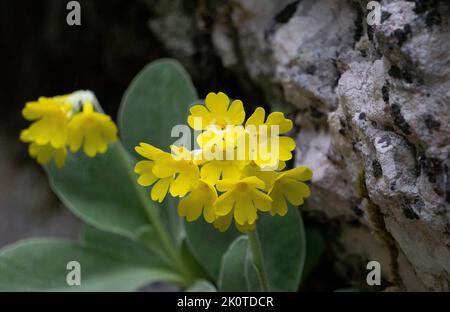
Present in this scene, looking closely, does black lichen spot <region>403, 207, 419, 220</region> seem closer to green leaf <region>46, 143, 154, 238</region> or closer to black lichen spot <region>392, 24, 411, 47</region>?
black lichen spot <region>392, 24, 411, 47</region>

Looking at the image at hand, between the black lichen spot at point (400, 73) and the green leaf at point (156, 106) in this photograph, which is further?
the green leaf at point (156, 106)

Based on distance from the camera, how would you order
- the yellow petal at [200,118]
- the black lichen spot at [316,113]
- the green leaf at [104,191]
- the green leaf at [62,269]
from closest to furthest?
1. the yellow petal at [200,118]
2. the black lichen spot at [316,113]
3. the green leaf at [62,269]
4. the green leaf at [104,191]

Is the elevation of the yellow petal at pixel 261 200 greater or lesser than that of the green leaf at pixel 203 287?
greater

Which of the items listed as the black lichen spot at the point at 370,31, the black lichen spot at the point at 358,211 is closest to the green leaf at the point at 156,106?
the black lichen spot at the point at 358,211

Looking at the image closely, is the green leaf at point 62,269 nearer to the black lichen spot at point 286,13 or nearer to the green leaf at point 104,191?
the green leaf at point 104,191

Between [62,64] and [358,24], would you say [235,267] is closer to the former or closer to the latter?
[358,24]

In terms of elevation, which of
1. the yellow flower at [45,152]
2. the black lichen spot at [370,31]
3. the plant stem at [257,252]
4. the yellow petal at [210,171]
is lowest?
the plant stem at [257,252]

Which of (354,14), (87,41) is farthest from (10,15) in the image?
(354,14)

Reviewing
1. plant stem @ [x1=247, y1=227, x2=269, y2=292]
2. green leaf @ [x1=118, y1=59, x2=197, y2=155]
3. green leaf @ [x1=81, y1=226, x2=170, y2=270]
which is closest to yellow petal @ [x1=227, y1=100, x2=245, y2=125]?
plant stem @ [x1=247, y1=227, x2=269, y2=292]

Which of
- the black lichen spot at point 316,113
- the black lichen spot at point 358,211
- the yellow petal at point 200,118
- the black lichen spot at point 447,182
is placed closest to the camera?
the black lichen spot at point 447,182
